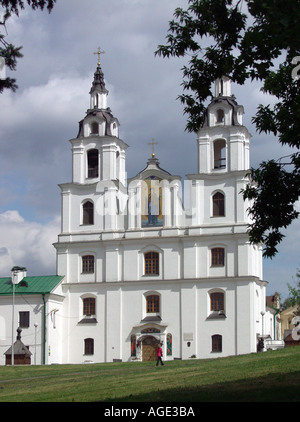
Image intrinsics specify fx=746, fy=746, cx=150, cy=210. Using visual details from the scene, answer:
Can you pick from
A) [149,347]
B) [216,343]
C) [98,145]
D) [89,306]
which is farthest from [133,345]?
[98,145]

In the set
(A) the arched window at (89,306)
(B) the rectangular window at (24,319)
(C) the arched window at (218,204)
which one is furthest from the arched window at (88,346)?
(C) the arched window at (218,204)

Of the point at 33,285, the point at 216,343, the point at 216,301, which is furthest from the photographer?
the point at 33,285

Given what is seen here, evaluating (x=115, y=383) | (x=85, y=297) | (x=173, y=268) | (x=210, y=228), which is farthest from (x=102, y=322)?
(x=115, y=383)

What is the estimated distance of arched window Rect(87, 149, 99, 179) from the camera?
57.2 meters

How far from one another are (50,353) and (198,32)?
39.7 meters

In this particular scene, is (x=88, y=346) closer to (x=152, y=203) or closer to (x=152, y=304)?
(x=152, y=304)

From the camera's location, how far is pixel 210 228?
5309 cm

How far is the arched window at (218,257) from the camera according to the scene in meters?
52.8

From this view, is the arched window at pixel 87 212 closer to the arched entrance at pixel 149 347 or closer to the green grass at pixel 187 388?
the arched entrance at pixel 149 347

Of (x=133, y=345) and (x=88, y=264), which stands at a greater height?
(x=88, y=264)

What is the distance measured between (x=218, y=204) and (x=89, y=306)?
1217 cm

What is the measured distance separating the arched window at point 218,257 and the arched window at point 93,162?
1123 centimetres

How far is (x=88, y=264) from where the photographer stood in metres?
55.7

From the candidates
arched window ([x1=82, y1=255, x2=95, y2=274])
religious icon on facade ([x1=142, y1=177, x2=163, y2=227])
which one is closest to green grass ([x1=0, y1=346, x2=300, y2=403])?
arched window ([x1=82, y1=255, x2=95, y2=274])
